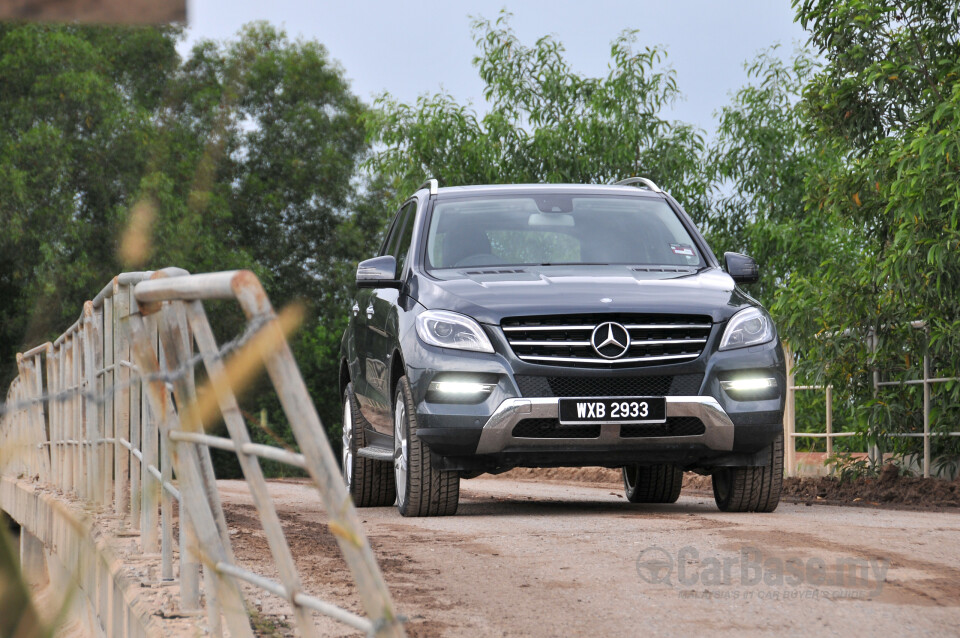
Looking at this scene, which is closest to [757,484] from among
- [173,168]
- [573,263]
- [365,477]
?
[573,263]

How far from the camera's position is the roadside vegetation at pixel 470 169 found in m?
11.1

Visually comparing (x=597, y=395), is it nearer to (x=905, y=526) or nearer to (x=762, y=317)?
(x=762, y=317)

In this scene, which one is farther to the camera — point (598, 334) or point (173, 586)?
point (598, 334)

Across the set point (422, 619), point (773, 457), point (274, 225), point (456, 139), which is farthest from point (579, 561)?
point (274, 225)

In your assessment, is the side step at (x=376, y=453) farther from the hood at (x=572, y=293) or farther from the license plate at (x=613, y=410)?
the license plate at (x=613, y=410)

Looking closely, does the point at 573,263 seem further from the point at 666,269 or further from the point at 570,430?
the point at 570,430

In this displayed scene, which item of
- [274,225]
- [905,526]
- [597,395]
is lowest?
[905,526]

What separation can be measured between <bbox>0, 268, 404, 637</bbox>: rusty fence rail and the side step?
177 centimetres

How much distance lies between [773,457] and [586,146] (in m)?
18.5

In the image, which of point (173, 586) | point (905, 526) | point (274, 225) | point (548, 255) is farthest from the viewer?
point (274, 225)

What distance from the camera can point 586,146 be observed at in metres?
25.7

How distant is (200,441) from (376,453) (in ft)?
17.2

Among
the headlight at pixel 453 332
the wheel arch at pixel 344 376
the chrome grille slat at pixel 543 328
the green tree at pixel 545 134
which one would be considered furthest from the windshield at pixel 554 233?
the green tree at pixel 545 134

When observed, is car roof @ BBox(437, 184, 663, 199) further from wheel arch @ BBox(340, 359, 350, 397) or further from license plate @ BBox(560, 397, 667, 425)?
license plate @ BBox(560, 397, 667, 425)
